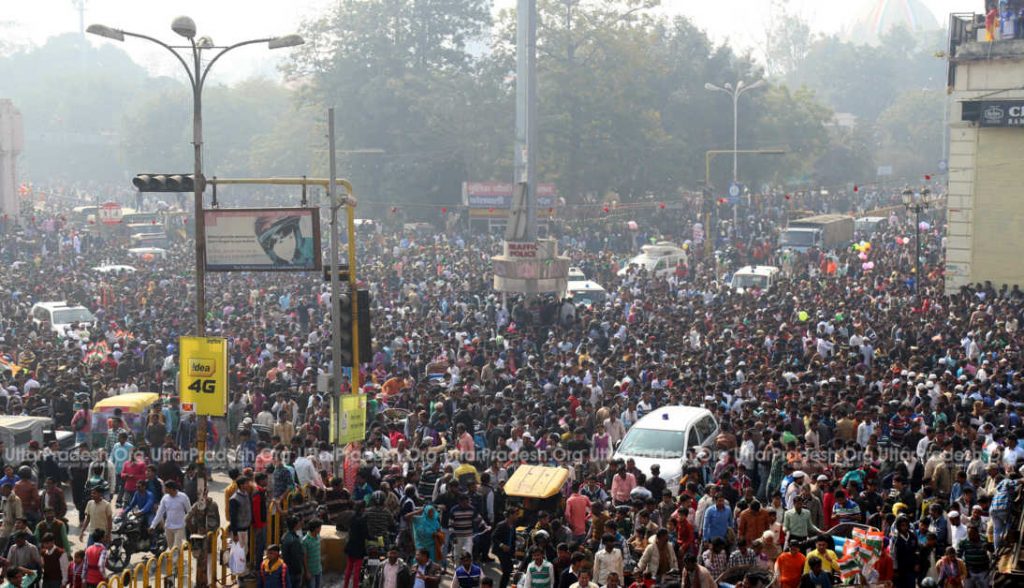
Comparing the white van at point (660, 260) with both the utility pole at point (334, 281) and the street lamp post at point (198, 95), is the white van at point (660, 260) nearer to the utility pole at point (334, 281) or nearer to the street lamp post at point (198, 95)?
the utility pole at point (334, 281)

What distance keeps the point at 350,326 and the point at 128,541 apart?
3.94 metres

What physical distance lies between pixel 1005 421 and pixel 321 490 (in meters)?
9.10

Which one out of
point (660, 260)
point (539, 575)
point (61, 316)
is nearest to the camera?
point (539, 575)

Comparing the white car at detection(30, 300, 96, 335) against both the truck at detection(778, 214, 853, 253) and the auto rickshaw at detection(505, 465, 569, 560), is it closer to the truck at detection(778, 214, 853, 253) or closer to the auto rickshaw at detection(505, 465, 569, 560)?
the auto rickshaw at detection(505, 465, 569, 560)

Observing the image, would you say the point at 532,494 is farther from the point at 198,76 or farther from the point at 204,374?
the point at 198,76

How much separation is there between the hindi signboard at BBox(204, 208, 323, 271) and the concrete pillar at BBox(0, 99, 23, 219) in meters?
49.3

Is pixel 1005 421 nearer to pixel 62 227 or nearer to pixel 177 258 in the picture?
pixel 177 258

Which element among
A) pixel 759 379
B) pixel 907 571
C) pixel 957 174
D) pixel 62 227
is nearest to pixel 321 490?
pixel 907 571

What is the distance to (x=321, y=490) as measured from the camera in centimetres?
1605

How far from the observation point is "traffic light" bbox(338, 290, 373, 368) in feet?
58.0

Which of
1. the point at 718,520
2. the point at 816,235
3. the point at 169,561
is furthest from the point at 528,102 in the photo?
the point at 169,561

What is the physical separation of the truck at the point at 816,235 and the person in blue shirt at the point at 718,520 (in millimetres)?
37628

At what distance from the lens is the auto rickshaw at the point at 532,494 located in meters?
15.2

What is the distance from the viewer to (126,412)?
2064 centimetres
